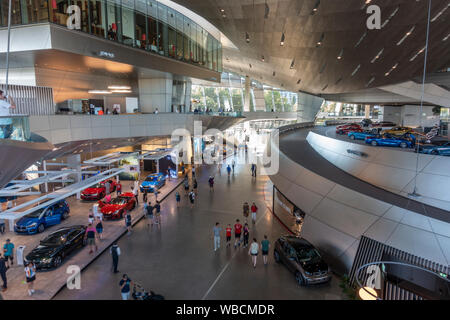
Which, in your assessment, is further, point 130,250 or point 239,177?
point 239,177

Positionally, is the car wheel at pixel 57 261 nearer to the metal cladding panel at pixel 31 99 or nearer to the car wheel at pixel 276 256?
the metal cladding panel at pixel 31 99

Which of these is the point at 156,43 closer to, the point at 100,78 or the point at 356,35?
the point at 100,78

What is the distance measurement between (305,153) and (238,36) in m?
13.7

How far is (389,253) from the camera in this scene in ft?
29.5

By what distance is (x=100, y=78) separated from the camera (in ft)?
84.7

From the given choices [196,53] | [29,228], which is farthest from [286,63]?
[29,228]

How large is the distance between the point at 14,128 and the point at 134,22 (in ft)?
56.1

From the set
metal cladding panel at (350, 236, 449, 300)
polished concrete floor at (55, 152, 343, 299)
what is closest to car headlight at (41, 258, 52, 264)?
polished concrete floor at (55, 152, 343, 299)

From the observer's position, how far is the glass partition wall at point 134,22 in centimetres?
1577

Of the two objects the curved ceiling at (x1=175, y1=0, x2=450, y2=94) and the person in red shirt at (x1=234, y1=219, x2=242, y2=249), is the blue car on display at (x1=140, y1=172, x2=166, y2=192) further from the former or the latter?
the curved ceiling at (x1=175, y1=0, x2=450, y2=94)

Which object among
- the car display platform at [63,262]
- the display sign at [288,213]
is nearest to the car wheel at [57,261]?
the car display platform at [63,262]

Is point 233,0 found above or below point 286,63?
above

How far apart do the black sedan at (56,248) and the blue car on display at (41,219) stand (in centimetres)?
295

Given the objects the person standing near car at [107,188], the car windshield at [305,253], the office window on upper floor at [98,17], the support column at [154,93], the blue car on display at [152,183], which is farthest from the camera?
the support column at [154,93]
